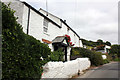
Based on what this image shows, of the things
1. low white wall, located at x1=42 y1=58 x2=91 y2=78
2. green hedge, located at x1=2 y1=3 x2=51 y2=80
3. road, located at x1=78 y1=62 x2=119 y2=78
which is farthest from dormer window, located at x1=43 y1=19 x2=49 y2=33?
green hedge, located at x1=2 y1=3 x2=51 y2=80

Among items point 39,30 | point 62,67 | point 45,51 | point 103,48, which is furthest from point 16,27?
point 103,48

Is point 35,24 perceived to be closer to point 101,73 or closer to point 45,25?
point 45,25

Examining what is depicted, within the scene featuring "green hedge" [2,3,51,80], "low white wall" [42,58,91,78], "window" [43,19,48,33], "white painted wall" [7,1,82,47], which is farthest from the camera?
"window" [43,19,48,33]

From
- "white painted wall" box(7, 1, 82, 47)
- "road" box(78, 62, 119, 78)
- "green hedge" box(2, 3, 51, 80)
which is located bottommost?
"road" box(78, 62, 119, 78)

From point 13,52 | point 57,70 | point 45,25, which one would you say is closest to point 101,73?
point 57,70

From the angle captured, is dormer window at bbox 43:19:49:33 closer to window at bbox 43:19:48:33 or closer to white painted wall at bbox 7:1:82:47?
window at bbox 43:19:48:33

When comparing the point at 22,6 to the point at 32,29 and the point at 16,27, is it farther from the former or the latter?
the point at 16,27

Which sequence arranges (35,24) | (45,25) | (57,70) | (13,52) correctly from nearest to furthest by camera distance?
1. (13,52)
2. (57,70)
3. (35,24)
4. (45,25)

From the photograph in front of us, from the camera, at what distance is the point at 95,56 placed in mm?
15641

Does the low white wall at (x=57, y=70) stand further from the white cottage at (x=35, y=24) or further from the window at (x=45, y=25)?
the window at (x=45, y=25)

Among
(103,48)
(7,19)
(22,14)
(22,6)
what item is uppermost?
(22,6)

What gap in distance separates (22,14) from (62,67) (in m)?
5.55

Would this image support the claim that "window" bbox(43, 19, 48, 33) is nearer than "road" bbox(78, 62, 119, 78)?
No

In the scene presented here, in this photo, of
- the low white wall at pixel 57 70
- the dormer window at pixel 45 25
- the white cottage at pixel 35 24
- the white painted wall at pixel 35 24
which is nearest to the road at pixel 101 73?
the low white wall at pixel 57 70
